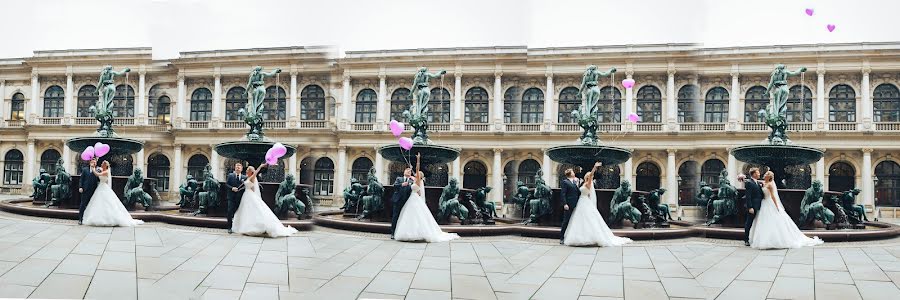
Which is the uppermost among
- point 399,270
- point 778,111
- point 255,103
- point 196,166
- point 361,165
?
point 778,111

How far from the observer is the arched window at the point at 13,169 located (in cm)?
2940

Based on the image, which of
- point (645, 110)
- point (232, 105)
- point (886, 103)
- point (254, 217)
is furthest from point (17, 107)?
point (886, 103)

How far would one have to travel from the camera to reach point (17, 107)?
37.2m

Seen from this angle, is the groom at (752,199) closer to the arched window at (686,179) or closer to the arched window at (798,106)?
the arched window at (686,179)

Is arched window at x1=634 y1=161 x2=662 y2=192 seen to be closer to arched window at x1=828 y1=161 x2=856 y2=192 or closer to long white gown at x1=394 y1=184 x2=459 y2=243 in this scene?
arched window at x1=828 y1=161 x2=856 y2=192

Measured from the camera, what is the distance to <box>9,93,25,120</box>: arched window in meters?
36.2

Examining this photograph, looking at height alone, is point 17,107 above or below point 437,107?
below

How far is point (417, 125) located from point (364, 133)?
23.6 m

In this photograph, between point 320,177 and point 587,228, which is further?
point 320,177

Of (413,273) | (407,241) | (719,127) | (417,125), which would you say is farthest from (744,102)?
(413,273)

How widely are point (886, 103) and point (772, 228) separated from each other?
109 feet

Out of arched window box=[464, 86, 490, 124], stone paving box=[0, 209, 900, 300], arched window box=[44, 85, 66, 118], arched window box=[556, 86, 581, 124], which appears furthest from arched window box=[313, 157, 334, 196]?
arched window box=[556, 86, 581, 124]

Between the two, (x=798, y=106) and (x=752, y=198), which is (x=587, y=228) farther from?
(x=798, y=106)

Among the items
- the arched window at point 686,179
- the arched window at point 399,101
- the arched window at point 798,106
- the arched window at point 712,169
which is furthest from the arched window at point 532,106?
the arched window at point 798,106
